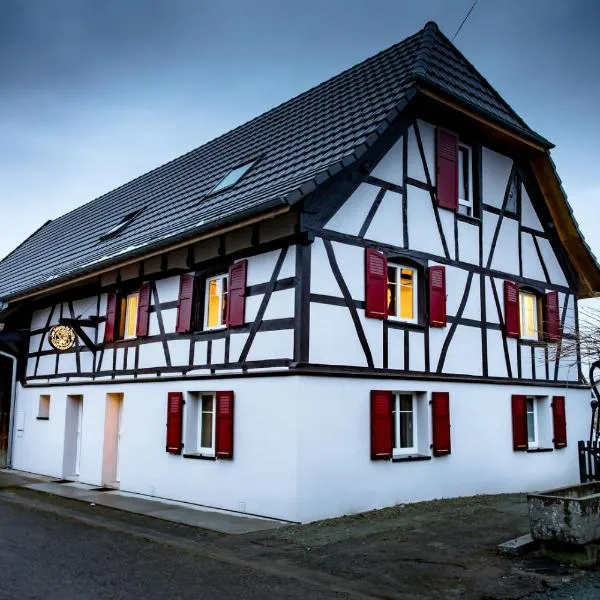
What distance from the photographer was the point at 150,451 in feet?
42.6

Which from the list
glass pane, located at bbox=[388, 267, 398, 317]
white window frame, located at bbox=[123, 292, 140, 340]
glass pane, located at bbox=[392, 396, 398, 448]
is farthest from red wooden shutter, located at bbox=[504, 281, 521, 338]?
white window frame, located at bbox=[123, 292, 140, 340]

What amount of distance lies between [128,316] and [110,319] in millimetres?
409

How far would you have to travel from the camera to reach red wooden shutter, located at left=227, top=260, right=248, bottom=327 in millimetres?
11477

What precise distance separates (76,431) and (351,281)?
27.2 feet

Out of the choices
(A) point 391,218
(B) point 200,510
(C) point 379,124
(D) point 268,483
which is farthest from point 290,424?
(C) point 379,124

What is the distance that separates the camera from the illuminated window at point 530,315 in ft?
48.7

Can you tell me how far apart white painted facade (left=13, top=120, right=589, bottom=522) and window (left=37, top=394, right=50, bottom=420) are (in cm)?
47

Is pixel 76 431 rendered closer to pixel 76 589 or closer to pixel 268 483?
pixel 268 483

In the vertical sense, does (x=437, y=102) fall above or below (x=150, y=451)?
above

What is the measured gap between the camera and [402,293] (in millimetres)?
12445

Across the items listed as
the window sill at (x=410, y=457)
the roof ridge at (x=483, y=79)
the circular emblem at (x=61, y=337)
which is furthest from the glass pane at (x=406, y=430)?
the circular emblem at (x=61, y=337)

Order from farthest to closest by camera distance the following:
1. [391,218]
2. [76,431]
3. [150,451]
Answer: [76,431] < [150,451] < [391,218]

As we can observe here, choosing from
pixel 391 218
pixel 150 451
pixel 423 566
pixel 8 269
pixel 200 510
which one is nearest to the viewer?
pixel 423 566

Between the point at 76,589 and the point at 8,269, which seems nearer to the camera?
the point at 76,589
